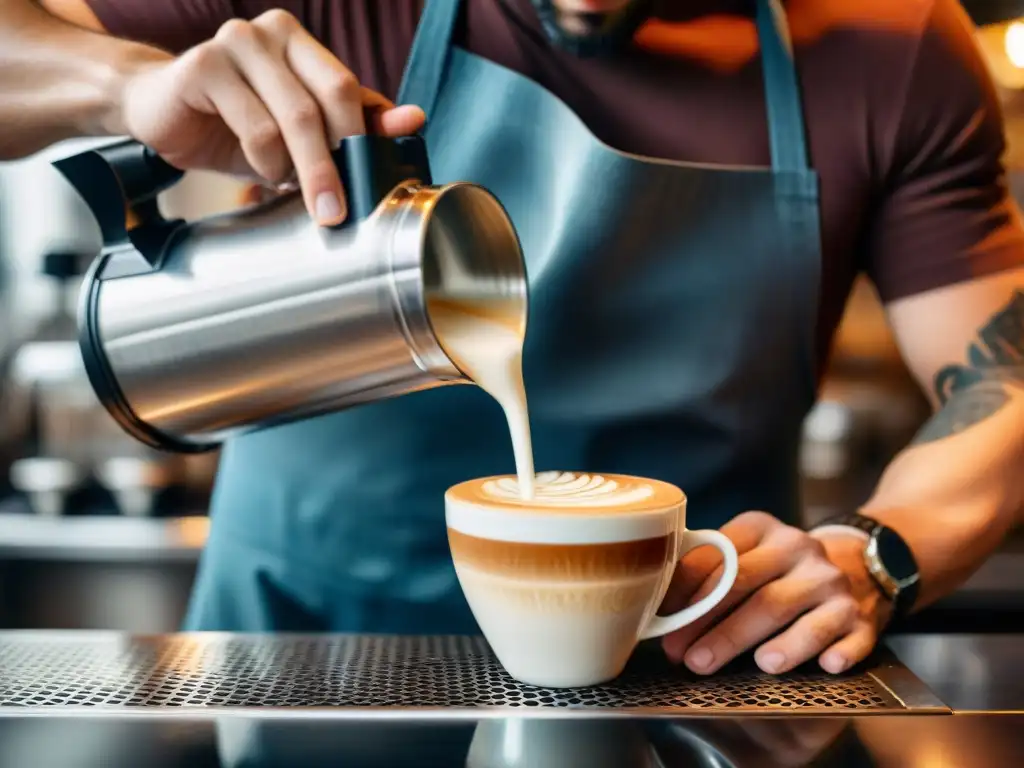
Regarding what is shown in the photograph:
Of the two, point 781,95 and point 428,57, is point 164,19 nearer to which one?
point 428,57

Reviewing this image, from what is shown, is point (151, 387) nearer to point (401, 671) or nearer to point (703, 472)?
point (401, 671)

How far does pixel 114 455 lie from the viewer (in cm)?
217

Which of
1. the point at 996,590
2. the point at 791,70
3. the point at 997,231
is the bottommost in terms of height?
the point at 996,590

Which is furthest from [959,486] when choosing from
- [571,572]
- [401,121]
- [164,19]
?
[164,19]

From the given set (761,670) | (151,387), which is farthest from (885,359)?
(151,387)

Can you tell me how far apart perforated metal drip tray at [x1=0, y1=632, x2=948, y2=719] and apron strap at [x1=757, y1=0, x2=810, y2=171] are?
20.7 inches

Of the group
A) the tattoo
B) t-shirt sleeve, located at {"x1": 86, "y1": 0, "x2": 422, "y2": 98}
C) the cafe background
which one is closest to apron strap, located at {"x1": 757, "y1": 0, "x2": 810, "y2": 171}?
the tattoo

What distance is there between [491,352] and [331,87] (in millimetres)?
229

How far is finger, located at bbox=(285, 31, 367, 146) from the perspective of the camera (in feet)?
2.28

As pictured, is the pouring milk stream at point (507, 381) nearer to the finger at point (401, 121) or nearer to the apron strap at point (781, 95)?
the finger at point (401, 121)

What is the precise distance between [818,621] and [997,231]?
57cm

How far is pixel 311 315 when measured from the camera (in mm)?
709

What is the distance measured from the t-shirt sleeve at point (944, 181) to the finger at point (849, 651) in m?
0.48

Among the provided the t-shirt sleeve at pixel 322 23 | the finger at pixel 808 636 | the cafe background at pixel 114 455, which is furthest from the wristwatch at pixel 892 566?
the cafe background at pixel 114 455
